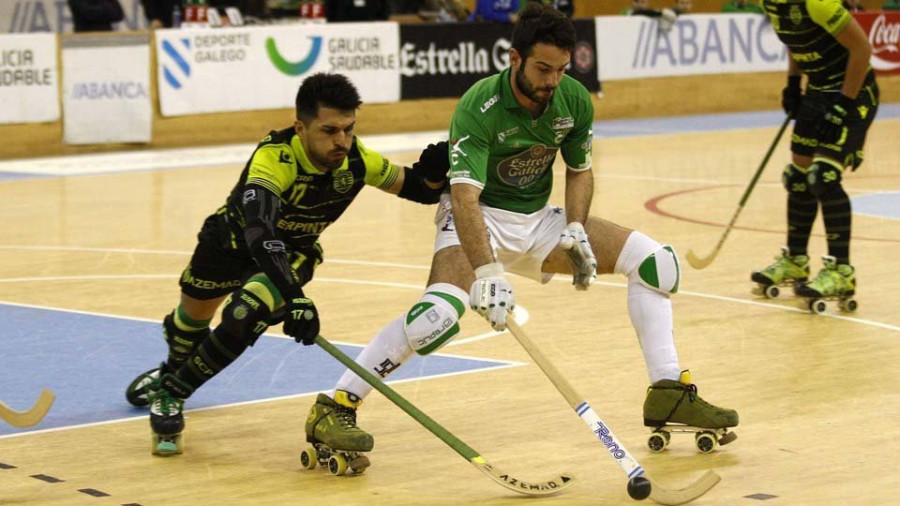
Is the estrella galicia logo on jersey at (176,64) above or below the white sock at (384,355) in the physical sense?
below

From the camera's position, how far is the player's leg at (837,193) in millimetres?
9086

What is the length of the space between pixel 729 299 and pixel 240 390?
3.55 m

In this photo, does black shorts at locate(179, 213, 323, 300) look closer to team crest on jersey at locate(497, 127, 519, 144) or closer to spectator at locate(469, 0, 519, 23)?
team crest on jersey at locate(497, 127, 519, 144)

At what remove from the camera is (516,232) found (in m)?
6.50

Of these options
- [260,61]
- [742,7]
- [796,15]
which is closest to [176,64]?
[260,61]

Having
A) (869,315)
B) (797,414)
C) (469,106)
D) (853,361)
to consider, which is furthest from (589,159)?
(869,315)

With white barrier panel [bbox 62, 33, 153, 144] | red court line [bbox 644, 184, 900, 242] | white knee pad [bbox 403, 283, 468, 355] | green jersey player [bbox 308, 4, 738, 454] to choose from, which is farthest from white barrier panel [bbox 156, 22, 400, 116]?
white knee pad [bbox 403, 283, 468, 355]

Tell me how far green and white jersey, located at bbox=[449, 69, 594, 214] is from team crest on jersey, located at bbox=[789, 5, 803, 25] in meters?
3.13

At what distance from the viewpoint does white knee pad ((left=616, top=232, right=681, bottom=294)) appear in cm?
629

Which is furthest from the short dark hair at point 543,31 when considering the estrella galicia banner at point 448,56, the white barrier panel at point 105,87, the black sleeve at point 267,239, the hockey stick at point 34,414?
the estrella galicia banner at point 448,56

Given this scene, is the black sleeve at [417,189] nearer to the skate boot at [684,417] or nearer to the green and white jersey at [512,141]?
the green and white jersey at [512,141]

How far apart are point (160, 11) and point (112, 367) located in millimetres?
12606

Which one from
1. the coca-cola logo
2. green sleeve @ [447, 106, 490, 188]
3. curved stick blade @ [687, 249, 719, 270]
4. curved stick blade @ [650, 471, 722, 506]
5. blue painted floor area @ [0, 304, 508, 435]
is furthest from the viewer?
the coca-cola logo

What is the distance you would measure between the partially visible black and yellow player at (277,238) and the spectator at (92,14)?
12455 millimetres
